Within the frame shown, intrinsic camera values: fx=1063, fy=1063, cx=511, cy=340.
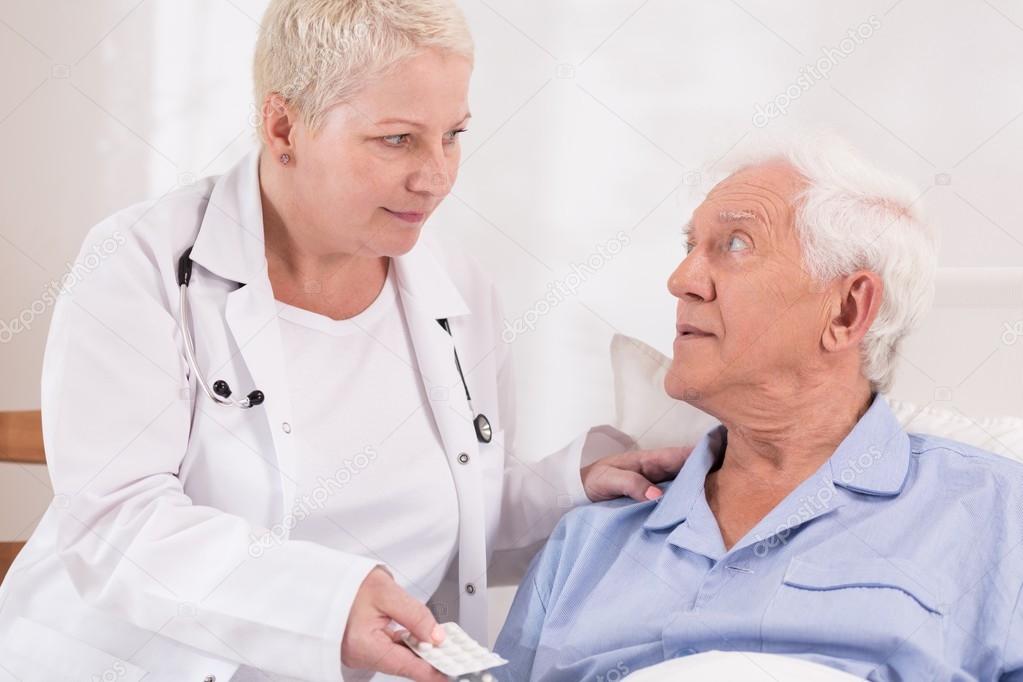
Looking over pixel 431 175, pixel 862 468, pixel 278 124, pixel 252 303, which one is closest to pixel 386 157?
pixel 431 175

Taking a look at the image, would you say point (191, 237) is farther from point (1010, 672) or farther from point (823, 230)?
point (1010, 672)

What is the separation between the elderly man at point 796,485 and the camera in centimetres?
131

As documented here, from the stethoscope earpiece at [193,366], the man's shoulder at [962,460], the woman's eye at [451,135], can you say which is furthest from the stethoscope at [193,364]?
the man's shoulder at [962,460]

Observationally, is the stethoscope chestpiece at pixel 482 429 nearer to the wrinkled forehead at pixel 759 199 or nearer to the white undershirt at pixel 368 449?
the white undershirt at pixel 368 449

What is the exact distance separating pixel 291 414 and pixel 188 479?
16 centimetres

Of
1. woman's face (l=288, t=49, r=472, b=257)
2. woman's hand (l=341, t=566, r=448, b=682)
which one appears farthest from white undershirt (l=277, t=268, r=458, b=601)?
A: woman's hand (l=341, t=566, r=448, b=682)

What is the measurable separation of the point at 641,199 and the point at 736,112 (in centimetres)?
27

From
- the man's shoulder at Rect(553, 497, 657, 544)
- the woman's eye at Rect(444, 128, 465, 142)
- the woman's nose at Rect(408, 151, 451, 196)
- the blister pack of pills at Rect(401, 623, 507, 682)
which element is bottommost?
the blister pack of pills at Rect(401, 623, 507, 682)

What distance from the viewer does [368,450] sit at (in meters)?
1.56

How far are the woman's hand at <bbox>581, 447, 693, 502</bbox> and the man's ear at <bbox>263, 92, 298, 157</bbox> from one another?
2.23ft

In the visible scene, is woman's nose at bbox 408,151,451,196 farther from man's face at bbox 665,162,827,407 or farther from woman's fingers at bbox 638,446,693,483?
woman's fingers at bbox 638,446,693,483

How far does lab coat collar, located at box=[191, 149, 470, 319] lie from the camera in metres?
1.50

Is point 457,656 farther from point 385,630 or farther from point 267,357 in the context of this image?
point 267,357

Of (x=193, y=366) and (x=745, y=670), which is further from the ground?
(x=193, y=366)
